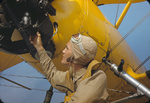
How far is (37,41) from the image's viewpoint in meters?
1.42

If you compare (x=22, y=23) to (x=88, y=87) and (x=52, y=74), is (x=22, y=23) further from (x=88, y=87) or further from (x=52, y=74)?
(x=88, y=87)

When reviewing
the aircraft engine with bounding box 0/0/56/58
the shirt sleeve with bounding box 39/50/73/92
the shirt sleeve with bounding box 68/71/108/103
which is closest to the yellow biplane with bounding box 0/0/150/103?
the aircraft engine with bounding box 0/0/56/58

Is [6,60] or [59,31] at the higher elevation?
[59,31]

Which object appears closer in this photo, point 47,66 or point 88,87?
point 88,87

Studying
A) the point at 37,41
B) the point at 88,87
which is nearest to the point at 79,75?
the point at 88,87

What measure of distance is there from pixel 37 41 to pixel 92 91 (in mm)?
635

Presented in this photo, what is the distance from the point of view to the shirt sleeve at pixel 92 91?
997 mm

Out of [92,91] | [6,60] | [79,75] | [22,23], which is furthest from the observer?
[6,60]

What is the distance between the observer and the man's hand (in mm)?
1410

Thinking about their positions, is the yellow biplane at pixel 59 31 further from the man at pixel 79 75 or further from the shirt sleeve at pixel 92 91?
the shirt sleeve at pixel 92 91

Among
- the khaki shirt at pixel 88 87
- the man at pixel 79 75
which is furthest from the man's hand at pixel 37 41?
the khaki shirt at pixel 88 87

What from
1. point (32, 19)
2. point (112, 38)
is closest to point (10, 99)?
point (112, 38)

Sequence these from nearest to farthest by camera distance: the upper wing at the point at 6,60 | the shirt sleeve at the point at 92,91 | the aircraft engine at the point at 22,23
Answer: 1. the shirt sleeve at the point at 92,91
2. the aircraft engine at the point at 22,23
3. the upper wing at the point at 6,60

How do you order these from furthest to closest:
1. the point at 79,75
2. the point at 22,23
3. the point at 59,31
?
the point at 59,31, the point at 22,23, the point at 79,75
